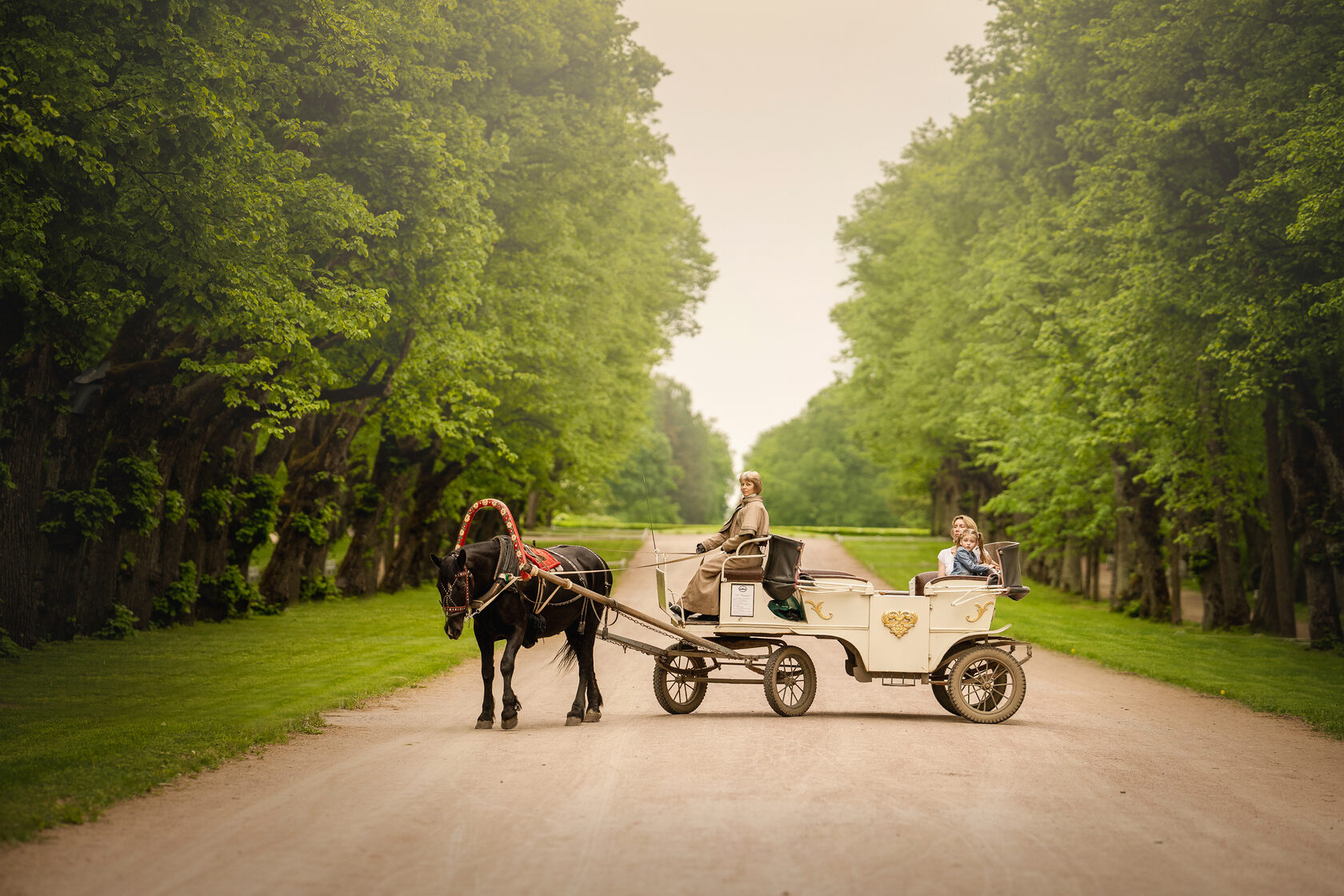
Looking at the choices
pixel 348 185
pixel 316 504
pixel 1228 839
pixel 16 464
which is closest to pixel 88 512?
pixel 16 464

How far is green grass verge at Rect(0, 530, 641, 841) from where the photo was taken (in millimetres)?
8828

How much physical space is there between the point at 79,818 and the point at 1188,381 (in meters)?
21.1

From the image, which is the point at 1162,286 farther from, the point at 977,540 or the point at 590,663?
the point at 590,663

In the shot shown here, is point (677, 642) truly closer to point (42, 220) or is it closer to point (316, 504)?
point (42, 220)

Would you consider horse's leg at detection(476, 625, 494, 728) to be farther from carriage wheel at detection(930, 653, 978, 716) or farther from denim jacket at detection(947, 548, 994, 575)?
denim jacket at detection(947, 548, 994, 575)

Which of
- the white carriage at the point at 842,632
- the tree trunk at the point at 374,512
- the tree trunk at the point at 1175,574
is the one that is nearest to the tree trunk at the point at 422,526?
the tree trunk at the point at 374,512

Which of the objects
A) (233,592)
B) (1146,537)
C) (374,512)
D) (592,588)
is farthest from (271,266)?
(1146,537)

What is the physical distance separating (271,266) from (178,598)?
9.47 meters

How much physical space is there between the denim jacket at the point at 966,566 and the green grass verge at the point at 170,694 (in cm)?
436

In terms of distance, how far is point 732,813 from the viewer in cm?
797

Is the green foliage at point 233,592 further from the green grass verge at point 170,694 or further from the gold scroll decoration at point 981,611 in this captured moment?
the gold scroll decoration at point 981,611

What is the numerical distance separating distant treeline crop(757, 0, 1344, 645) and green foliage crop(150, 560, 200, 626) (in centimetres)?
1831

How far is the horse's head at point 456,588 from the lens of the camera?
11195 millimetres

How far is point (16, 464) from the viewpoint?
1748cm
